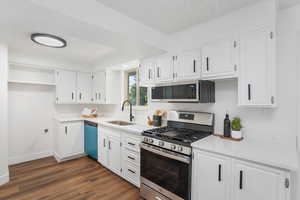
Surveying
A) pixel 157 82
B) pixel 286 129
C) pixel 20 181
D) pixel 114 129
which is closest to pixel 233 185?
pixel 286 129

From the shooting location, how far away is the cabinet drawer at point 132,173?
224 cm

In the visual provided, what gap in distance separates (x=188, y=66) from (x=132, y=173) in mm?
1921

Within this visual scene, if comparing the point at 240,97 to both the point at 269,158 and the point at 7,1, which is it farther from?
the point at 7,1

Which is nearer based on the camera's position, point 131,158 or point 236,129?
point 236,129

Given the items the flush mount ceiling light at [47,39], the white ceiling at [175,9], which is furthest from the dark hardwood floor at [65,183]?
the white ceiling at [175,9]

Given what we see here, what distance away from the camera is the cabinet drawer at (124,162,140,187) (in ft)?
7.35

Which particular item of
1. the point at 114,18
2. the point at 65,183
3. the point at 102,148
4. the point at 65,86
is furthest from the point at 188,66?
the point at 65,86

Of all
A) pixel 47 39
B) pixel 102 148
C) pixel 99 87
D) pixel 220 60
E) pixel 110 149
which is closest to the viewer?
pixel 220 60

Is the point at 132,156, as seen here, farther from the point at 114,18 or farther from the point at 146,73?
the point at 114,18

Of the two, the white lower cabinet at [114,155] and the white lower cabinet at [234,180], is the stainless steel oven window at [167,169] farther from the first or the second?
the white lower cabinet at [114,155]

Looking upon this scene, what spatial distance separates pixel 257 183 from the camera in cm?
121

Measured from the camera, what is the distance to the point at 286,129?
1.54 m

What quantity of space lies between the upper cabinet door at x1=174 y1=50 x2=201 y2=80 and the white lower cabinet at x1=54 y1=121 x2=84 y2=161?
2750mm

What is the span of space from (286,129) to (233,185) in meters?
0.88
